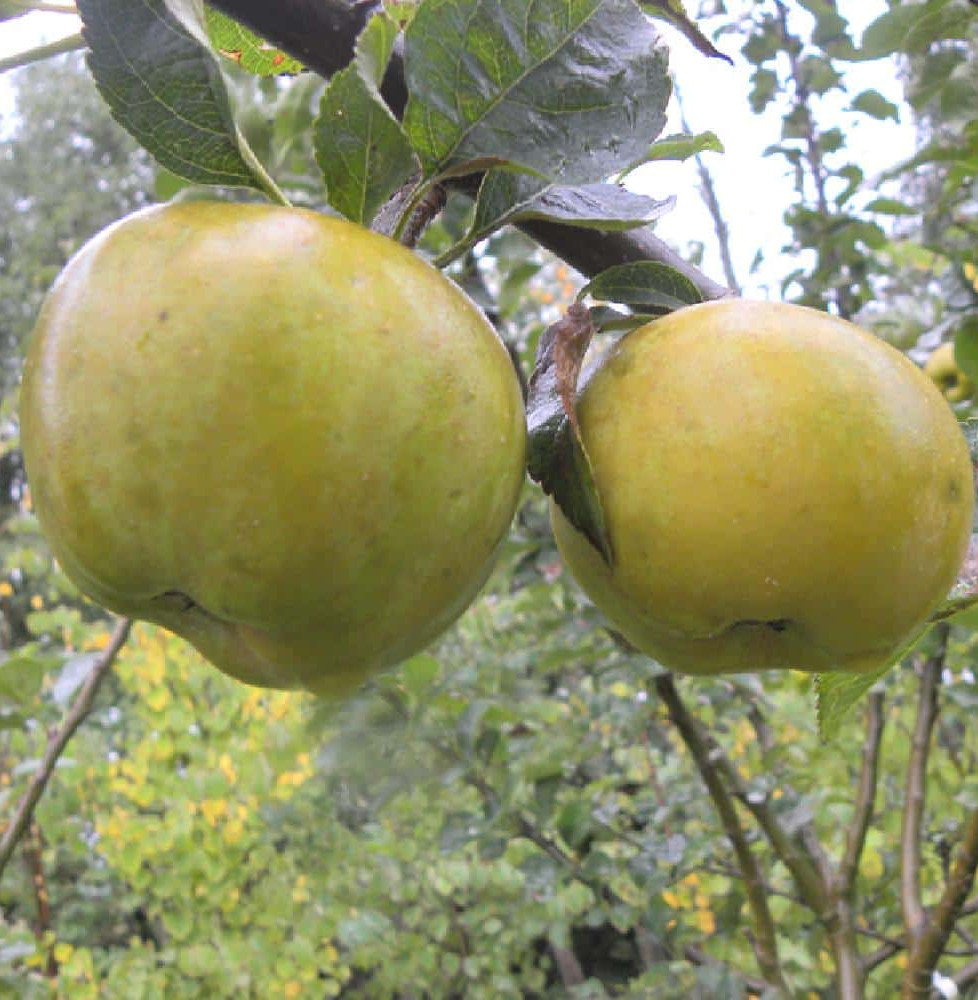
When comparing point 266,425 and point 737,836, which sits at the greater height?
point 266,425

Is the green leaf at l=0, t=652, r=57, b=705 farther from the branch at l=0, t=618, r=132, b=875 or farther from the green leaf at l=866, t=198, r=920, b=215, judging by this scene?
the green leaf at l=866, t=198, r=920, b=215

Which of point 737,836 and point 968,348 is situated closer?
point 968,348

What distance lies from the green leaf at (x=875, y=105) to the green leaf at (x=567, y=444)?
1.50m

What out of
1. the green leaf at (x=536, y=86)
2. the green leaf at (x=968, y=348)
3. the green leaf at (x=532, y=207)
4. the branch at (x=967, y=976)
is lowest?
the branch at (x=967, y=976)

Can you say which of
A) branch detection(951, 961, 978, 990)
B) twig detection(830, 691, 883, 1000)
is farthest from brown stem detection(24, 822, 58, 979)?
branch detection(951, 961, 978, 990)

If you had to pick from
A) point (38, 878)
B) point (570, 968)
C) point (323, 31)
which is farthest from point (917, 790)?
point (38, 878)

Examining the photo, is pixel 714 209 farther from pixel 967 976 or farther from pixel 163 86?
pixel 163 86

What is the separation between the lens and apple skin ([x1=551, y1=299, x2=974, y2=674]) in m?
0.40

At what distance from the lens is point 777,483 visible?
399mm

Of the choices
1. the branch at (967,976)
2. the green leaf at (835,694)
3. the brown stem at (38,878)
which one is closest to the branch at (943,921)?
the branch at (967,976)

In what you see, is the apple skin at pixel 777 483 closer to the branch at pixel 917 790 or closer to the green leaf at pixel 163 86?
the green leaf at pixel 163 86

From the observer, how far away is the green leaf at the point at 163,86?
0.39 metres

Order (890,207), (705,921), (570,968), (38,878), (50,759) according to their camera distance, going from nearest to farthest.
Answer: (50,759)
(890,207)
(705,921)
(38,878)
(570,968)

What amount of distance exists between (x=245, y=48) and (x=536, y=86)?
21 cm
